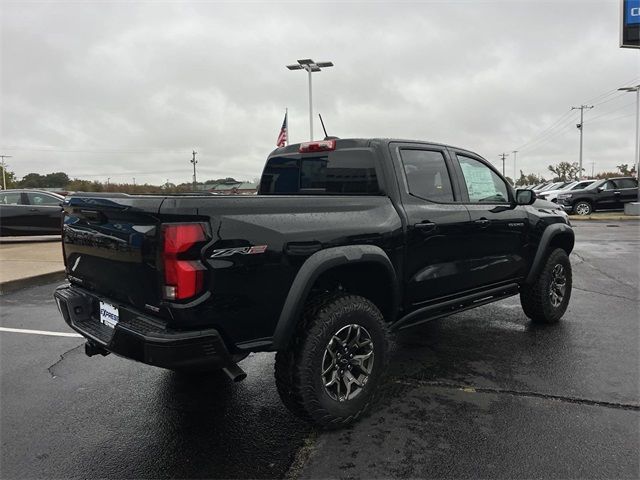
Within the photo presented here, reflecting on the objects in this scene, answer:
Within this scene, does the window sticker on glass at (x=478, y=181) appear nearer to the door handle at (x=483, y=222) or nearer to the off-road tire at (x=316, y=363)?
the door handle at (x=483, y=222)

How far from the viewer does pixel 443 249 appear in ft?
12.1

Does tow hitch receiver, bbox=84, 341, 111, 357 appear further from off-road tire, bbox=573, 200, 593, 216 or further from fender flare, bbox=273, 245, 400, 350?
off-road tire, bbox=573, 200, 593, 216

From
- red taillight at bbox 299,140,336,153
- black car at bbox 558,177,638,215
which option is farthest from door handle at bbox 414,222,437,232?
black car at bbox 558,177,638,215

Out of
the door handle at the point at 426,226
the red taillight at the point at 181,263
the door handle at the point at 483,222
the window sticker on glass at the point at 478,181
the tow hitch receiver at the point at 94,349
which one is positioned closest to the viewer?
the red taillight at the point at 181,263

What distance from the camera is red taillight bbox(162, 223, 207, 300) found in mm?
2314

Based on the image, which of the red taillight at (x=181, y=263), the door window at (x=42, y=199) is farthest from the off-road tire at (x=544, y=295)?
the door window at (x=42, y=199)

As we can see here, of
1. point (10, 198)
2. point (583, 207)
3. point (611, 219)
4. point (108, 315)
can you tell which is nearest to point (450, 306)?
point (108, 315)

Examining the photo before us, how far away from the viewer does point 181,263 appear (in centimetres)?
231

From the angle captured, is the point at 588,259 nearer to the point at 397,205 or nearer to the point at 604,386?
the point at 604,386

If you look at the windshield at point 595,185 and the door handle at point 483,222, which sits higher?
the windshield at point 595,185

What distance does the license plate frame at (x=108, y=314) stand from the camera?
2.70 metres

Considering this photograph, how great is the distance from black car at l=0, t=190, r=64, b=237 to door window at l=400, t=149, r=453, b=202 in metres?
11.7

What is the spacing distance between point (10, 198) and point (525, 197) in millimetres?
13185

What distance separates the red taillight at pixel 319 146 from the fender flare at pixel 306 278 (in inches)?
43.2
